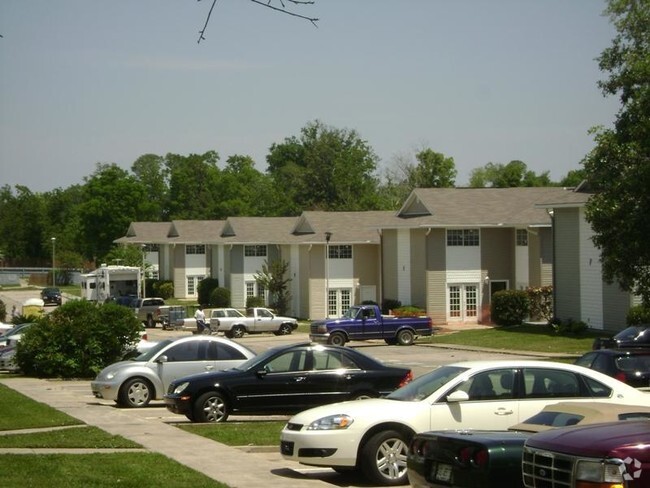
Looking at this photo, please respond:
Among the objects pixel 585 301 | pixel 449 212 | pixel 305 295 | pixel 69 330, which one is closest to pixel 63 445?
pixel 69 330

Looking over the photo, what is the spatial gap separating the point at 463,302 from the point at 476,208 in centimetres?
528

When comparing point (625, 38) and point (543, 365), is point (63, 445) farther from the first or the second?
point (625, 38)

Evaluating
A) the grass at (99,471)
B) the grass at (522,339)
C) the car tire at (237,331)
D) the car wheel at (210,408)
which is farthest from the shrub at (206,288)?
the grass at (99,471)

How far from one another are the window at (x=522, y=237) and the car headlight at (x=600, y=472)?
4793 centimetres

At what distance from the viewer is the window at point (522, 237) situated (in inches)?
2202

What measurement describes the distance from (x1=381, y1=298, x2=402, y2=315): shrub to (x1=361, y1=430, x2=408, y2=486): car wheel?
147ft

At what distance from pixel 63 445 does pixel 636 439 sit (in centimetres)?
980

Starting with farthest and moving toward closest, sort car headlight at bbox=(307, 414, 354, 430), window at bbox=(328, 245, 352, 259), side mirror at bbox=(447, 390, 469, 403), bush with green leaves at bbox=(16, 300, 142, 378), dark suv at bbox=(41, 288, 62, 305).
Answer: dark suv at bbox=(41, 288, 62, 305), window at bbox=(328, 245, 352, 259), bush with green leaves at bbox=(16, 300, 142, 378), car headlight at bbox=(307, 414, 354, 430), side mirror at bbox=(447, 390, 469, 403)

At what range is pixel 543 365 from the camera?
13.5 m

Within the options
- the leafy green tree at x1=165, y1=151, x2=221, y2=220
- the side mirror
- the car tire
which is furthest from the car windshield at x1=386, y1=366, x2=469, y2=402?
the leafy green tree at x1=165, y1=151, x2=221, y2=220

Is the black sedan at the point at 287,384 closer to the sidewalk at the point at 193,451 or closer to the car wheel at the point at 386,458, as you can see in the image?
the sidewalk at the point at 193,451

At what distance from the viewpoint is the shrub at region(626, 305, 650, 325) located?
130 ft

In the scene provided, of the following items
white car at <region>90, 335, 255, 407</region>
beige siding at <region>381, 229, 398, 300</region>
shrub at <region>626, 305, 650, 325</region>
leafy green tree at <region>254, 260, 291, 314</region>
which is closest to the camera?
white car at <region>90, 335, 255, 407</region>

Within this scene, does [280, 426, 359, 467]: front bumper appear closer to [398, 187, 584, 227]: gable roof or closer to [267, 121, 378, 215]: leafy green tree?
[398, 187, 584, 227]: gable roof
